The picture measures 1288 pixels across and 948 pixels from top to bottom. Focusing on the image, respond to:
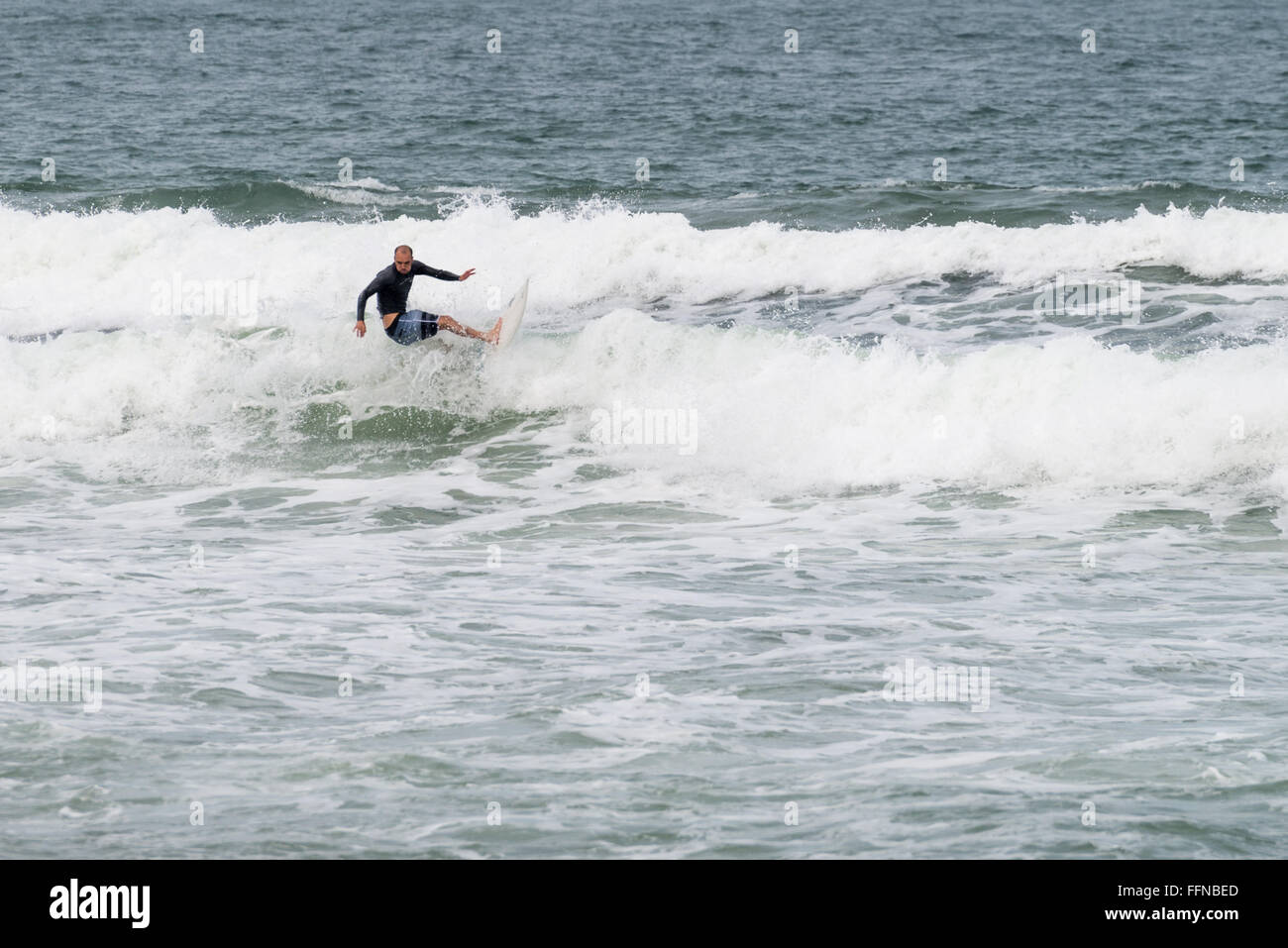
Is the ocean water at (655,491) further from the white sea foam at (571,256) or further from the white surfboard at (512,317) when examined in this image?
the white surfboard at (512,317)

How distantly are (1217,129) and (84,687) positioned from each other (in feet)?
99.3

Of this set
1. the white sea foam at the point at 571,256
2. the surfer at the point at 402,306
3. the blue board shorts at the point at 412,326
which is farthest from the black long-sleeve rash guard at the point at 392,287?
the white sea foam at the point at 571,256

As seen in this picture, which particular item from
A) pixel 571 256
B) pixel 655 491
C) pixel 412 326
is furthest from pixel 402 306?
pixel 571 256

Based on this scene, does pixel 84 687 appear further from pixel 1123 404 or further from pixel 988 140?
pixel 988 140

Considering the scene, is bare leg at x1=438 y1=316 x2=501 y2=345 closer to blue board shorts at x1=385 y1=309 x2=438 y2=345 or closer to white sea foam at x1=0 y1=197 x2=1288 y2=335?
blue board shorts at x1=385 y1=309 x2=438 y2=345

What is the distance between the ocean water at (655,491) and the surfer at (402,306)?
914mm

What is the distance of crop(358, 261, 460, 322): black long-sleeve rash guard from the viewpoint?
52.0 ft

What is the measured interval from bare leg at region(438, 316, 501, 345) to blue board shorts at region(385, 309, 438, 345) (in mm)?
94

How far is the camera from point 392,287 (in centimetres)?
1628

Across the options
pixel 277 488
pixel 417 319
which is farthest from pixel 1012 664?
pixel 417 319

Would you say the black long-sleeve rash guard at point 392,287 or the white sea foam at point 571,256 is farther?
the white sea foam at point 571,256

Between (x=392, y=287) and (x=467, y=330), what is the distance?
1.03 meters

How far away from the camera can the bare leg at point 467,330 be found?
16578 mm

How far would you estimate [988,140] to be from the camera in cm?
3278
